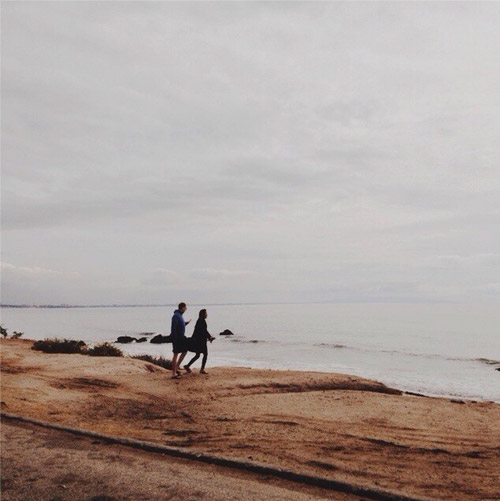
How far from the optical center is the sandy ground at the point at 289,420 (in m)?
6.05

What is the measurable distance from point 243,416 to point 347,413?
2414 millimetres

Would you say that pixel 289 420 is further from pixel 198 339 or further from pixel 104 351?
pixel 104 351

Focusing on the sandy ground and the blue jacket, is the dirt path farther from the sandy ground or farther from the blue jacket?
the blue jacket

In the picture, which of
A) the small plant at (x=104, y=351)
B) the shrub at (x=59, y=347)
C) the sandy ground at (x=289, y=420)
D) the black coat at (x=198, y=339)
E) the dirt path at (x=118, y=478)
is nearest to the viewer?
the dirt path at (x=118, y=478)

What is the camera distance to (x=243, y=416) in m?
9.44

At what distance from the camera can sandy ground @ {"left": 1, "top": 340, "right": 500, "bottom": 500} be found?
6.05 metres

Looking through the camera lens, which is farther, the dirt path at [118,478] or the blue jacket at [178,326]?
the blue jacket at [178,326]

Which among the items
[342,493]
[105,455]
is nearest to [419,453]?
[342,493]

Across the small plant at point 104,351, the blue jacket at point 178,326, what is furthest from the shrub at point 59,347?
the blue jacket at point 178,326

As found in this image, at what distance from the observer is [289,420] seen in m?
9.13

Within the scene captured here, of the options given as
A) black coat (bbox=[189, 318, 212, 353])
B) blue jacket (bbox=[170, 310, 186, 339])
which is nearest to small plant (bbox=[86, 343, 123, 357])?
black coat (bbox=[189, 318, 212, 353])

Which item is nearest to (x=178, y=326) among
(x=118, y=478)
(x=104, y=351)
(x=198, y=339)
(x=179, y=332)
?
(x=179, y=332)

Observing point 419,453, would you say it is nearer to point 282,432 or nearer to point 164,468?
point 282,432

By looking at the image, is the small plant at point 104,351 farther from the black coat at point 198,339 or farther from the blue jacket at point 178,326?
the blue jacket at point 178,326
